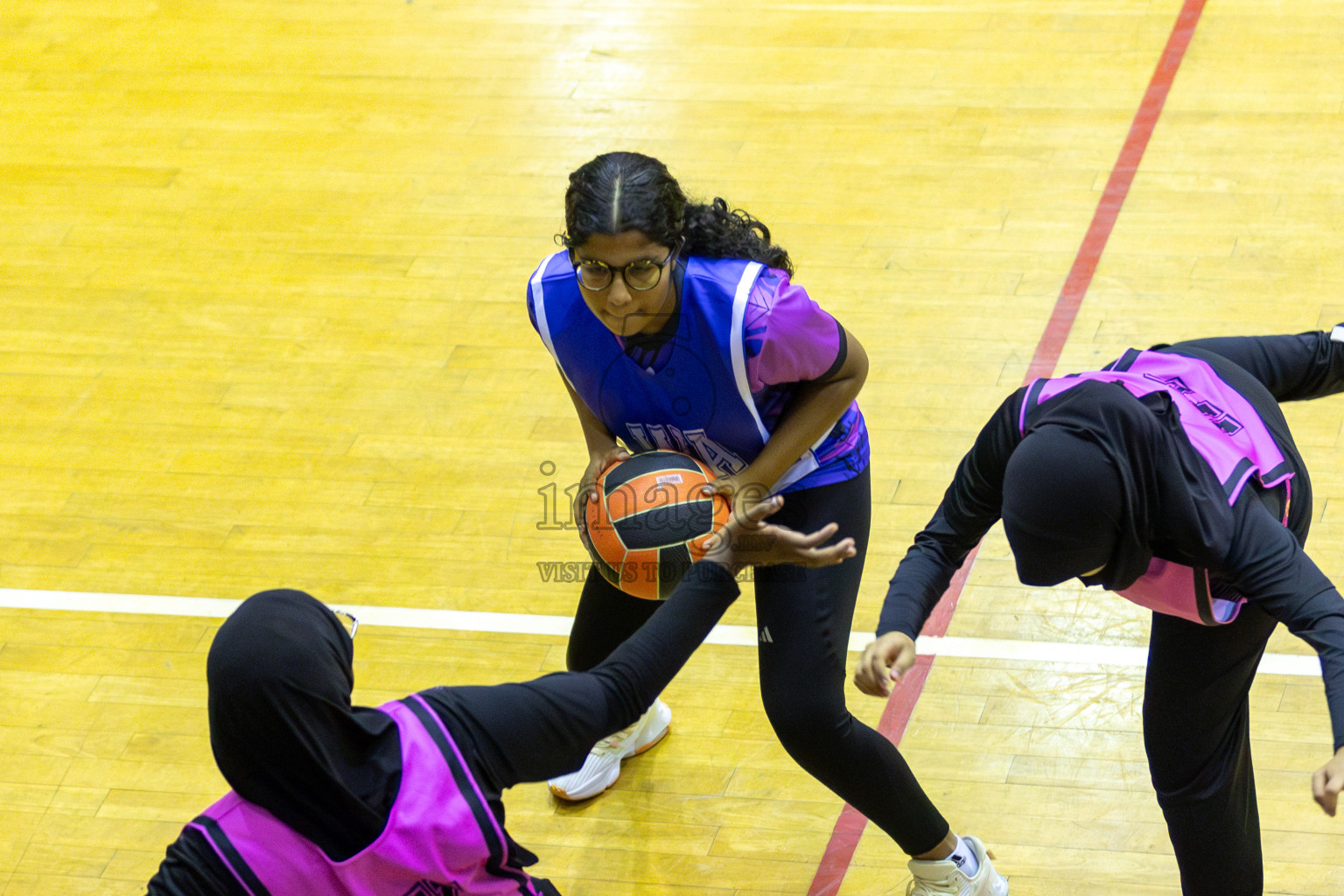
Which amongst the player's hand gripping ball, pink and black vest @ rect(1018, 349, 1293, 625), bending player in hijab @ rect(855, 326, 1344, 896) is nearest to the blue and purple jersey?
the player's hand gripping ball

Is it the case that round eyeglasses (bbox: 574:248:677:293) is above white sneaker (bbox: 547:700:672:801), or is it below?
above

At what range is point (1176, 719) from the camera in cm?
270

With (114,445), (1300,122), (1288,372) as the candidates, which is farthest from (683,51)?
(1288,372)

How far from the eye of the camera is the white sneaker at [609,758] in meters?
3.59

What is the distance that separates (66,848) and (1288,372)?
3286 mm

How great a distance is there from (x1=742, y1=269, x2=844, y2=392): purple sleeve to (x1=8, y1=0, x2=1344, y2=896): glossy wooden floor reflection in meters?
1.31

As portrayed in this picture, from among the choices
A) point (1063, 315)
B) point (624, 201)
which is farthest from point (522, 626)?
point (1063, 315)

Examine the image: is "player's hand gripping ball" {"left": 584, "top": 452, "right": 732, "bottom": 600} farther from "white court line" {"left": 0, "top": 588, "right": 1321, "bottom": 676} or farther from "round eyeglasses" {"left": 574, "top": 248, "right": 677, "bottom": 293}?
"white court line" {"left": 0, "top": 588, "right": 1321, "bottom": 676}

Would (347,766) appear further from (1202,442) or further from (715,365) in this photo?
(1202,442)

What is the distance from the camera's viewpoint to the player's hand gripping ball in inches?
112

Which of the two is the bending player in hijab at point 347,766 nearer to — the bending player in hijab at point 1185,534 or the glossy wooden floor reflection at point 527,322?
the bending player in hijab at point 1185,534

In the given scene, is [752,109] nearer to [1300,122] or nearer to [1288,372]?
[1300,122]

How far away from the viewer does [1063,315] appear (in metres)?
4.81

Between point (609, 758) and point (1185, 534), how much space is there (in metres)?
1.80
